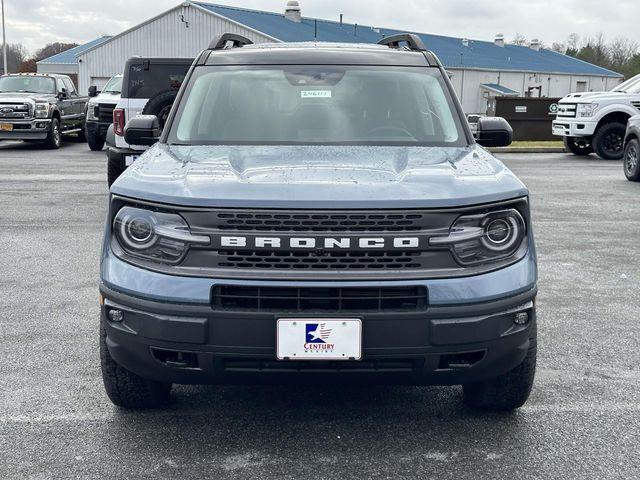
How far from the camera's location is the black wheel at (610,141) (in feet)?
62.1

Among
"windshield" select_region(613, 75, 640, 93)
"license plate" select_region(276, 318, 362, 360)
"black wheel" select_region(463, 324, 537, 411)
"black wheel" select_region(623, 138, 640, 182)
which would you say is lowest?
"black wheel" select_region(623, 138, 640, 182)

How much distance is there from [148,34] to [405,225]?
148ft

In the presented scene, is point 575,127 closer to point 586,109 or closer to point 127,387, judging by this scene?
point 586,109

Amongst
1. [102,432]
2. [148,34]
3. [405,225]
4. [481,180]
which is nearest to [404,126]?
[481,180]

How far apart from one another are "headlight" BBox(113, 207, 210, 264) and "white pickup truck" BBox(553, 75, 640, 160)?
1702cm

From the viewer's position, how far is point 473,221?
3.21m

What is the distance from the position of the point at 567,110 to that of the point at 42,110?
12862mm

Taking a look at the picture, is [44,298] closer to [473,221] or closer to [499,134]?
[499,134]

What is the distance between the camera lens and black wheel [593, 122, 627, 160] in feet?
62.1

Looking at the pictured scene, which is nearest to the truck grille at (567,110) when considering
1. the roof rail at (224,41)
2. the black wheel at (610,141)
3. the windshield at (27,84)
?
the black wheel at (610,141)

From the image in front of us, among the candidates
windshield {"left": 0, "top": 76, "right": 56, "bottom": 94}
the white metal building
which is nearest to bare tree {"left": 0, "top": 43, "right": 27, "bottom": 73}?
the white metal building

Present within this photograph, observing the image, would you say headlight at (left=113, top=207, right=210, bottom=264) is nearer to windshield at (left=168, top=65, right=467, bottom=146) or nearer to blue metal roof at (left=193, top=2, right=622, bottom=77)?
windshield at (left=168, top=65, right=467, bottom=146)

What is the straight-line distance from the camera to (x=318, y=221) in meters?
3.09

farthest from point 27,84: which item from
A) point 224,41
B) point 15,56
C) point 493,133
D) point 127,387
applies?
point 15,56
